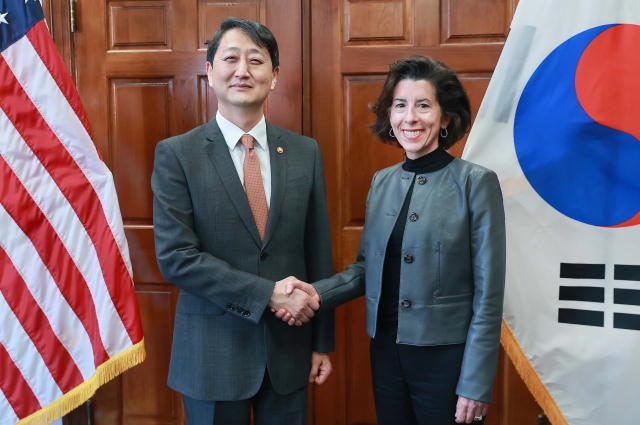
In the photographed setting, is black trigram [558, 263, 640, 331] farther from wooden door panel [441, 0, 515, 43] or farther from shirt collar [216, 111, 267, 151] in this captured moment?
shirt collar [216, 111, 267, 151]

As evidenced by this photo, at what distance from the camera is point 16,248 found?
167 centimetres

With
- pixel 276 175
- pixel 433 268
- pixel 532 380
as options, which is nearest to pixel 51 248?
pixel 276 175

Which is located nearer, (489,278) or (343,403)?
(489,278)

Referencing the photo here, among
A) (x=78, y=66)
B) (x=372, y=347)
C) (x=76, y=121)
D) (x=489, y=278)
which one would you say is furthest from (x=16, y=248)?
(x=489, y=278)

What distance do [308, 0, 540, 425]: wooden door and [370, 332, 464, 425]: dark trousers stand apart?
0.80 m

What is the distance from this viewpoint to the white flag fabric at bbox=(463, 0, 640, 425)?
1.64 metres

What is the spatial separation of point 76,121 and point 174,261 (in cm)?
73

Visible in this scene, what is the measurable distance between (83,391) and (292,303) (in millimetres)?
863

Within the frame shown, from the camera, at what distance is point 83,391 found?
1.72m

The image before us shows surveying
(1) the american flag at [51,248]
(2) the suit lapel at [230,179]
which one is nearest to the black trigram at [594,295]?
(2) the suit lapel at [230,179]

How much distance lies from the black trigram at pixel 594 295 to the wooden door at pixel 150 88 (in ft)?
3.63

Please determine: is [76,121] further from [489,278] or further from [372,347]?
[489,278]

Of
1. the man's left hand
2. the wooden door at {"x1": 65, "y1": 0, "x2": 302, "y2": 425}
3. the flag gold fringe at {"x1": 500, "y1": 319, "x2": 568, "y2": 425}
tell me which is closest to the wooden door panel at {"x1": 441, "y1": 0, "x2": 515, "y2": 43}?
the wooden door at {"x1": 65, "y1": 0, "x2": 302, "y2": 425}

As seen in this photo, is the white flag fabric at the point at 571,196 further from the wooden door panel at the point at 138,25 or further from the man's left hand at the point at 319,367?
the wooden door panel at the point at 138,25
